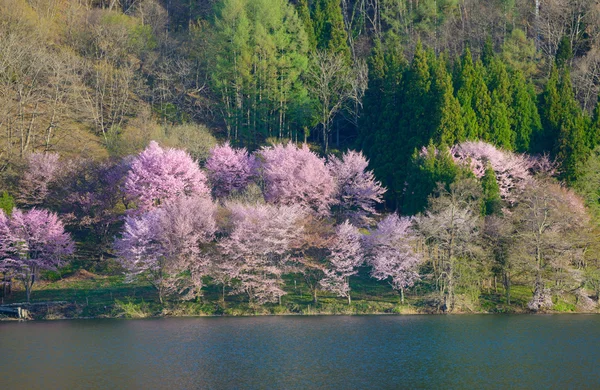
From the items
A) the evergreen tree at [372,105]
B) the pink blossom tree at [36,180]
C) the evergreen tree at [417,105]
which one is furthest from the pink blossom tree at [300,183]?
the pink blossom tree at [36,180]

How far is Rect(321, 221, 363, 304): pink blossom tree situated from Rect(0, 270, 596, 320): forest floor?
110cm

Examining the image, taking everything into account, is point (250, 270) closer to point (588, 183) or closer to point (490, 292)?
point (490, 292)

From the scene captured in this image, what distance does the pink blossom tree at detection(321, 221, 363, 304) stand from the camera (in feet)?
175

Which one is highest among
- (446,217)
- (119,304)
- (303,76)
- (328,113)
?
(303,76)

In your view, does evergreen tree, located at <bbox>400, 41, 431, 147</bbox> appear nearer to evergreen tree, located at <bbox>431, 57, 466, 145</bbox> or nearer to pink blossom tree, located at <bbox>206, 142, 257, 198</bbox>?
evergreen tree, located at <bbox>431, 57, 466, 145</bbox>

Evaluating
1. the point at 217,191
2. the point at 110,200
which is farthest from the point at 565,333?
the point at 110,200

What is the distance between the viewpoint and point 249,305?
5325 cm

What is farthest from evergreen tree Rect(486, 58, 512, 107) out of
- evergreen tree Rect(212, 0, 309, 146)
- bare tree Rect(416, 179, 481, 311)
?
evergreen tree Rect(212, 0, 309, 146)

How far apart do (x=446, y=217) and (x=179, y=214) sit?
21025 millimetres

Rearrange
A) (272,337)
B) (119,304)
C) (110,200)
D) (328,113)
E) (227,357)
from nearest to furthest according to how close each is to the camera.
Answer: (227,357) < (272,337) < (119,304) < (110,200) < (328,113)

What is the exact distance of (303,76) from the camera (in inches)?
3374

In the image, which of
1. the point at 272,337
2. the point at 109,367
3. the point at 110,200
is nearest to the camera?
the point at 109,367

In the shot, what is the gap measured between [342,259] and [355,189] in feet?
43.9

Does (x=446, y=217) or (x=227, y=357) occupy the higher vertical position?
(x=446, y=217)
